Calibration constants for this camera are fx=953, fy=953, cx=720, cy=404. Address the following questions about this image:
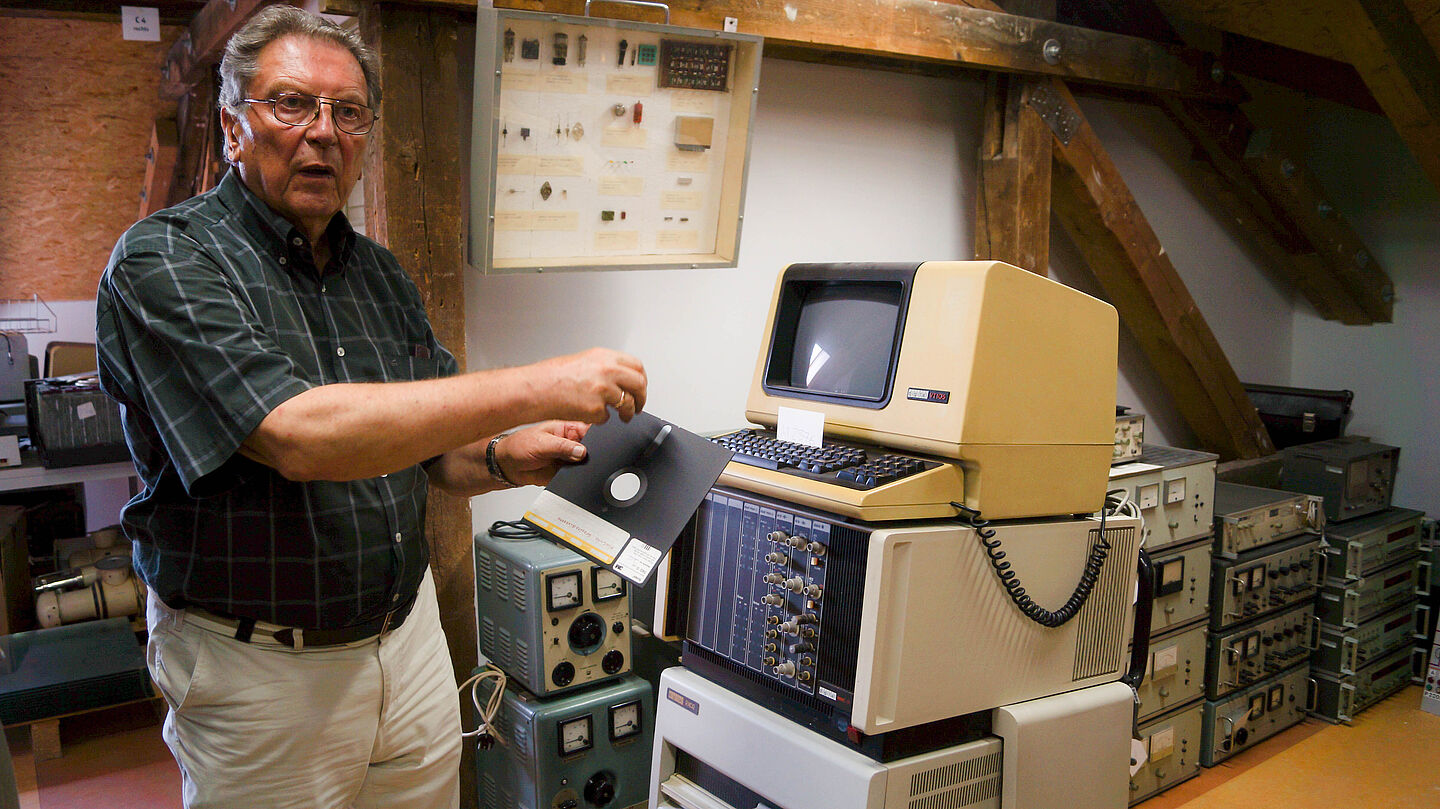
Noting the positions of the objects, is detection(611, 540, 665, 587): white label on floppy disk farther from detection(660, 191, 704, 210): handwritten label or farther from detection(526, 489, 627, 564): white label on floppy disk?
detection(660, 191, 704, 210): handwritten label

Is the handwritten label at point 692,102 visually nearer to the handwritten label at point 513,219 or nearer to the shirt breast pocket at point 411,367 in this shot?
the handwritten label at point 513,219

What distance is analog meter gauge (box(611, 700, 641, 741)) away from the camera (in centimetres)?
251

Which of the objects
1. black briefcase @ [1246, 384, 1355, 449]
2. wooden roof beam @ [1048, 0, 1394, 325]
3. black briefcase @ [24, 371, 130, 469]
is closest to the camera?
black briefcase @ [24, 371, 130, 469]

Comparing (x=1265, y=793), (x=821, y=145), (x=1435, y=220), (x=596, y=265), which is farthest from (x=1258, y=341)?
(x=596, y=265)

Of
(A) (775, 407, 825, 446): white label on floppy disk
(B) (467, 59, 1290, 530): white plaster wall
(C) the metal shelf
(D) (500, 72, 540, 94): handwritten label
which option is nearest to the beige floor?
(B) (467, 59, 1290, 530): white plaster wall

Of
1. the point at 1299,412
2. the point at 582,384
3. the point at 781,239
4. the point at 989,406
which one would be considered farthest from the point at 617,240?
Answer: the point at 1299,412

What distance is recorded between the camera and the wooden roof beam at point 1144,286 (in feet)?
11.7

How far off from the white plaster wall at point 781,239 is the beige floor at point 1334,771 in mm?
1951

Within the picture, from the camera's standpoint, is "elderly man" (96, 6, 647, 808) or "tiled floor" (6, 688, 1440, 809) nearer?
"elderly man" (96, 6, 647, 808)

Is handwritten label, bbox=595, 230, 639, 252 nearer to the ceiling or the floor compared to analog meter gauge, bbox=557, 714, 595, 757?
nearer to the ceiling

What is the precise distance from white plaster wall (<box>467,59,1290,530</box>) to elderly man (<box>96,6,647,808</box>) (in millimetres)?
1051

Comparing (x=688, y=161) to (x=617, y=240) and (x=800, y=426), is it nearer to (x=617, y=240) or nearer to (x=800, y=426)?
(x=617, y=240)

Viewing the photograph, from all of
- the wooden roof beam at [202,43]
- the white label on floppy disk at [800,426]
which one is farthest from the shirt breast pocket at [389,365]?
the wooden roof beam at [202,43]

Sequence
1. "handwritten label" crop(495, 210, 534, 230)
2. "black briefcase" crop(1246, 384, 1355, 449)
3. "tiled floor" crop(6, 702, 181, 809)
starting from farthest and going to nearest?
1. "black briefcase" crop(1246, 384, 1355, 449)
2. "tiled floor" crop(6, 702, 181, 809)
3. "handwritten label" crop(495, 210, 534, 230)
